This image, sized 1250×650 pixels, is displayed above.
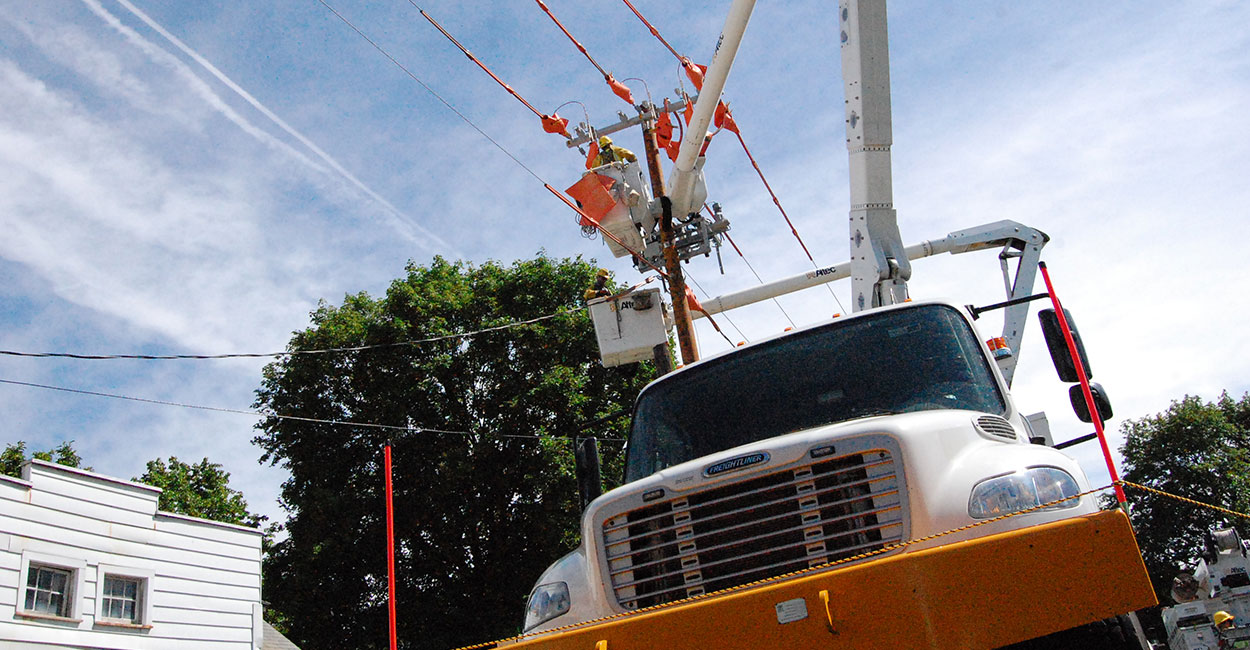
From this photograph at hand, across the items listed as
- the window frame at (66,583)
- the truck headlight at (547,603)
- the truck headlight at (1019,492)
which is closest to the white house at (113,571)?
the window frame at (66,583)

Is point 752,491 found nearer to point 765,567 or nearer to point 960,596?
point 765,567

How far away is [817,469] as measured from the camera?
13.5 feet

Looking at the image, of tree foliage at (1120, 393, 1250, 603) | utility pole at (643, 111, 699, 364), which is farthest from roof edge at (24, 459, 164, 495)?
tree foliage at (1120, 393, 1250, 603)

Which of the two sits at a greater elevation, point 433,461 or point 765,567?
point 433,461


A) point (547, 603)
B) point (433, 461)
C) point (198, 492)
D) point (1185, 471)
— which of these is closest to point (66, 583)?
point (547, 603)

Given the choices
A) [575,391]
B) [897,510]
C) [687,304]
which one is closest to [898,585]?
[897,510]

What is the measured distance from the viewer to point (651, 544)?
443 cm

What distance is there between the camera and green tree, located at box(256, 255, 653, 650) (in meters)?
23.8

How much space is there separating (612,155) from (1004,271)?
671cm

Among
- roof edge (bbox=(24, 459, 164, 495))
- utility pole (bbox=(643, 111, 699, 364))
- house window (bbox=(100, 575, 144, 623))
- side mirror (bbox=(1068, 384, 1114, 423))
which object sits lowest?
side mirror (bbox=(1068, 384, 1114, 423))

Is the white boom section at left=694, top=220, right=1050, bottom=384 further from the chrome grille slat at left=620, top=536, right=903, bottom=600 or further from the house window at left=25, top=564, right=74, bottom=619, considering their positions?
the house window at left=25, top=564, right=74, bottom=619

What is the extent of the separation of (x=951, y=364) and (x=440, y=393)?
21.1m

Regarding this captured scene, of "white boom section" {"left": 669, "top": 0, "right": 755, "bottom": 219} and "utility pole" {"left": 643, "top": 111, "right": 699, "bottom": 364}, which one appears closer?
"white boom section" {"left": 669, "top": 0, "right": 755, "bottom": 219}

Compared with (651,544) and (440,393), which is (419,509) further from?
(651,544)
